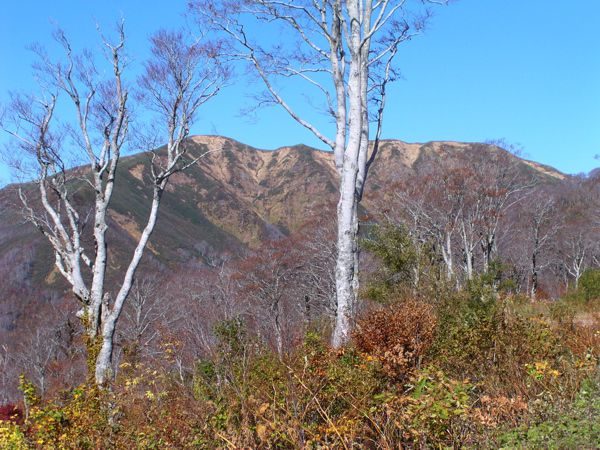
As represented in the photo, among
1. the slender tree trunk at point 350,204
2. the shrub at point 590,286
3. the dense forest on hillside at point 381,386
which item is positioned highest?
the slender tree trunk at point 350,204

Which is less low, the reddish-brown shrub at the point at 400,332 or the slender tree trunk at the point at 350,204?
the slender tree trunk at the point at 350,204

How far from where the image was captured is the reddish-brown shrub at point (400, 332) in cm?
515

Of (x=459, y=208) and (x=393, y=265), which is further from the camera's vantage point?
(x=459, y=208)

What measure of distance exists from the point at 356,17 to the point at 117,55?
6.00 metres

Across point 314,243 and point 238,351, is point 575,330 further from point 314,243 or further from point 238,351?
point 314,243

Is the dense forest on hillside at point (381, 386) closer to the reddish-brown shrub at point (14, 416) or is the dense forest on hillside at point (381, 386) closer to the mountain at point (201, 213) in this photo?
the reddish-brown shrub at point (14, 416)

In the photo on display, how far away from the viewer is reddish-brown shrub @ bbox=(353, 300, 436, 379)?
16.9ft

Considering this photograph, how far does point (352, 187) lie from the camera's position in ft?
24.0

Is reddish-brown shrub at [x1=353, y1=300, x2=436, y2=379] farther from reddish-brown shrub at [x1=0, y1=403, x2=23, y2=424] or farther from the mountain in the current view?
the mountain

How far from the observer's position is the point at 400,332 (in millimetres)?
5359

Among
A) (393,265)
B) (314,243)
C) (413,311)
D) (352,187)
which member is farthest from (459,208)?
(413,311)

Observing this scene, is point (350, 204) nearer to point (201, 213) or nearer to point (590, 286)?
point (590, 286)

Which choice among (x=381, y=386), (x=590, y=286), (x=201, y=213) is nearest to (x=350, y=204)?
(x=381, y=386)

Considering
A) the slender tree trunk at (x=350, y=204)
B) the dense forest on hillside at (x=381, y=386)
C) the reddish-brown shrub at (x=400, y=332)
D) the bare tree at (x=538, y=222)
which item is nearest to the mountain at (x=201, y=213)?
the bare tree at (x=538, y=222)
